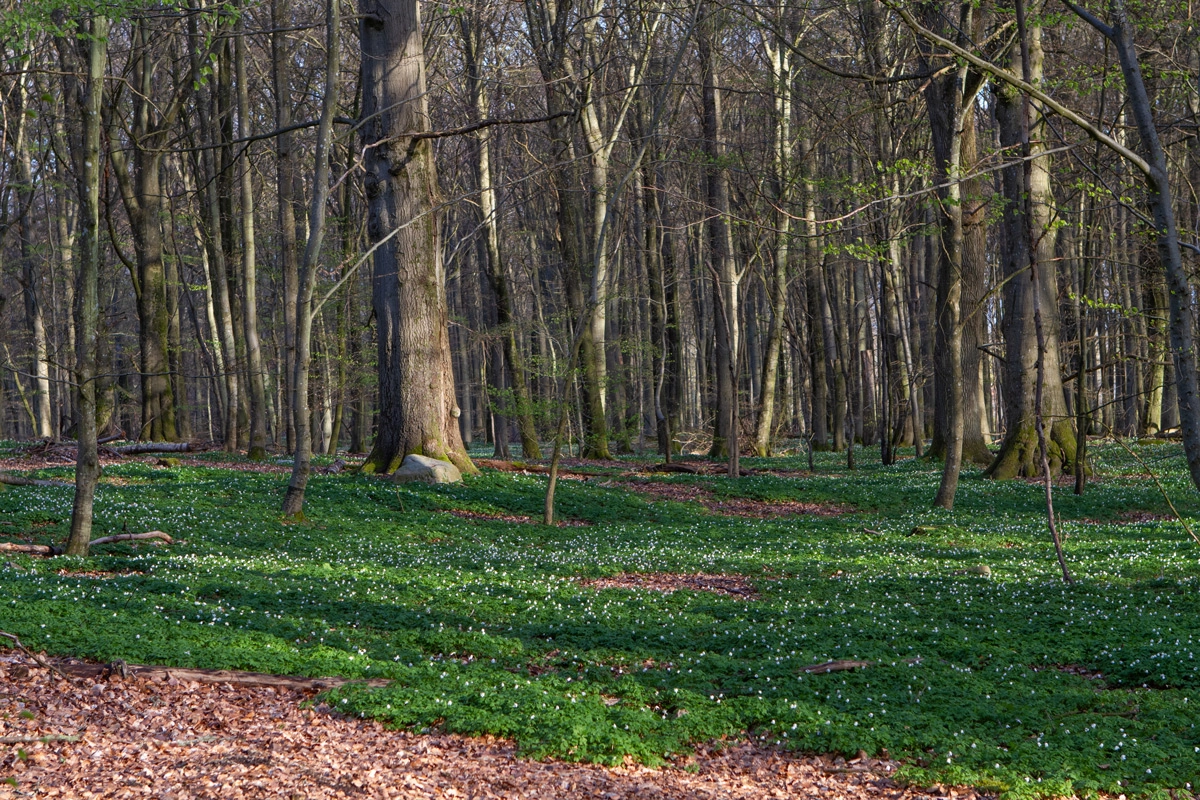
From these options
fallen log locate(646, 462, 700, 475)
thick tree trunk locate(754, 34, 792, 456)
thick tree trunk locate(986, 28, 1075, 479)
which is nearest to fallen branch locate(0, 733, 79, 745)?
fallen log locate(646, 462, 700, 475)

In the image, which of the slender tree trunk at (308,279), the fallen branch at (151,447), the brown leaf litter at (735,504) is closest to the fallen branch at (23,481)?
the slender tree trunk at (308,279)

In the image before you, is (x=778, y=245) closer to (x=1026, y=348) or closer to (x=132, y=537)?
(x=1026, y=348)

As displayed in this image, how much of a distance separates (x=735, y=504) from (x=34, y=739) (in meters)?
15.8

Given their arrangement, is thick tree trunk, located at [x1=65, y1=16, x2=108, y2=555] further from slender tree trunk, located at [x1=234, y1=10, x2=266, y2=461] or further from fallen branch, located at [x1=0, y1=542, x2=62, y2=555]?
slender tree trunk, located at [x1=234, y1=10, x2=266, y2=461]

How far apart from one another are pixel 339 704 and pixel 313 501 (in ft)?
32.8

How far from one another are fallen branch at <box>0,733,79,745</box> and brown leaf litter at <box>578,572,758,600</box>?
6044mm

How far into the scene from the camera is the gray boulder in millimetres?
17969

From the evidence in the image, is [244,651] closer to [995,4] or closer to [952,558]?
[952,558]

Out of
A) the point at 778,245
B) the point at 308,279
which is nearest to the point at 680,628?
the point at 308,279

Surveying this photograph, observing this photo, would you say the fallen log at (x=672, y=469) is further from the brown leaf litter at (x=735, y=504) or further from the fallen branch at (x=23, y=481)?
the fallen branch at (x=23, y=481)

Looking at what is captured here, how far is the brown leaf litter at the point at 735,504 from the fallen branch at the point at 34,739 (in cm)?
1425

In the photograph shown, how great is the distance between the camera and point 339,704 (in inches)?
257

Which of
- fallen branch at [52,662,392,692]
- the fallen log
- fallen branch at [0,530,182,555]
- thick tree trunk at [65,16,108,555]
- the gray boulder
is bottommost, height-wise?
fallen branch at [52,662,392,692]

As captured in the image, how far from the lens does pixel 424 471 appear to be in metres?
18.0
